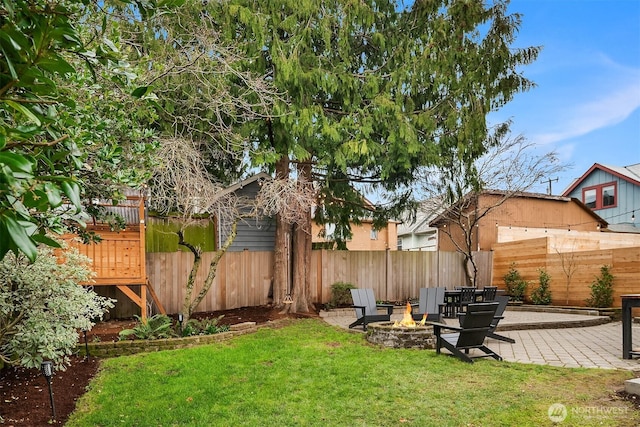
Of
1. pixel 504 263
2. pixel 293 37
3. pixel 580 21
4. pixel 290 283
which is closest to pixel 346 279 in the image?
pixel 290 283

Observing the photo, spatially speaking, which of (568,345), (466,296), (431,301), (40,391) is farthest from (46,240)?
(466,296)

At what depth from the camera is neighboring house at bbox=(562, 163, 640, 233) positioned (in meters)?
21.3

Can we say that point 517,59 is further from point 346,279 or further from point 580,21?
point 346,279

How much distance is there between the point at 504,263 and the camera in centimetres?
1468

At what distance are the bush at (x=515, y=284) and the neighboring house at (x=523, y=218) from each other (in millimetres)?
2536

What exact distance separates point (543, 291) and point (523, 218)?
7.04 m

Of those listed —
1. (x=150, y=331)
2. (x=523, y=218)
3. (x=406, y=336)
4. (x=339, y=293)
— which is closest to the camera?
(x=406, y=336)

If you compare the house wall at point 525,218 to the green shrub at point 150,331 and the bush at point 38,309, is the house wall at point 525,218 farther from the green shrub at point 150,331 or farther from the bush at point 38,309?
the bush at point 38,309

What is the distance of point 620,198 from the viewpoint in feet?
72.0

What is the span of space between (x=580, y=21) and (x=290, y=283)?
445 inches

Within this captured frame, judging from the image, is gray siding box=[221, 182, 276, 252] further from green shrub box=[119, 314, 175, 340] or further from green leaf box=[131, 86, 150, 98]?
green leaf box=[131, 86, 150, 98]

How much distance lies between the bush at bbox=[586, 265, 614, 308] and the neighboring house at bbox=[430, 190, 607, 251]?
210 inches

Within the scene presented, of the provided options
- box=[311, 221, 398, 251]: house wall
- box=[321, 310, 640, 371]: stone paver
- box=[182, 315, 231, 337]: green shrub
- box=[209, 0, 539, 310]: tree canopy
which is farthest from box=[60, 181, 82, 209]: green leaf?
box=[311, 221, 398, 251]: house wall
